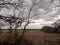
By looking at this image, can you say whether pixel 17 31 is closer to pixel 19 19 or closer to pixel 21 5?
pixel 19 19

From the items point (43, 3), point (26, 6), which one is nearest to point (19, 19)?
point (26, 6)

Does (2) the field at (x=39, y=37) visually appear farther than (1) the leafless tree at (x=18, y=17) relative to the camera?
Yes

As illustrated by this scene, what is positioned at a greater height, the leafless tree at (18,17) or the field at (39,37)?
the leafless tree at (18,17)

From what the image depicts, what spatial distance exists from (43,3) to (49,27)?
148cm

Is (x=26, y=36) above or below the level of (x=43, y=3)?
below

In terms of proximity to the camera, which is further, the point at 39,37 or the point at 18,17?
the point at 39,37

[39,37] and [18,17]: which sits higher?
[18,17]

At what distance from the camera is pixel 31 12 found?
10977mm

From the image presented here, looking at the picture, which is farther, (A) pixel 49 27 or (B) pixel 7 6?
(A) pixel 49 27

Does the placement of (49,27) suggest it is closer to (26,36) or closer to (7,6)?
(26,36)

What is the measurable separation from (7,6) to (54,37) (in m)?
3.12

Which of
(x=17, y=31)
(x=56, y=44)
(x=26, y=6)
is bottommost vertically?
(x=56, y=44)

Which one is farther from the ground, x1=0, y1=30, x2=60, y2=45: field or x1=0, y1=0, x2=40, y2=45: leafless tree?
x1=0, y1=0, x2=40, y2=45: leafless tree

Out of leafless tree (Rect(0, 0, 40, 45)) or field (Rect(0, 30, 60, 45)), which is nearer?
leafless tree (Rect(0, 0, 40, 45))
